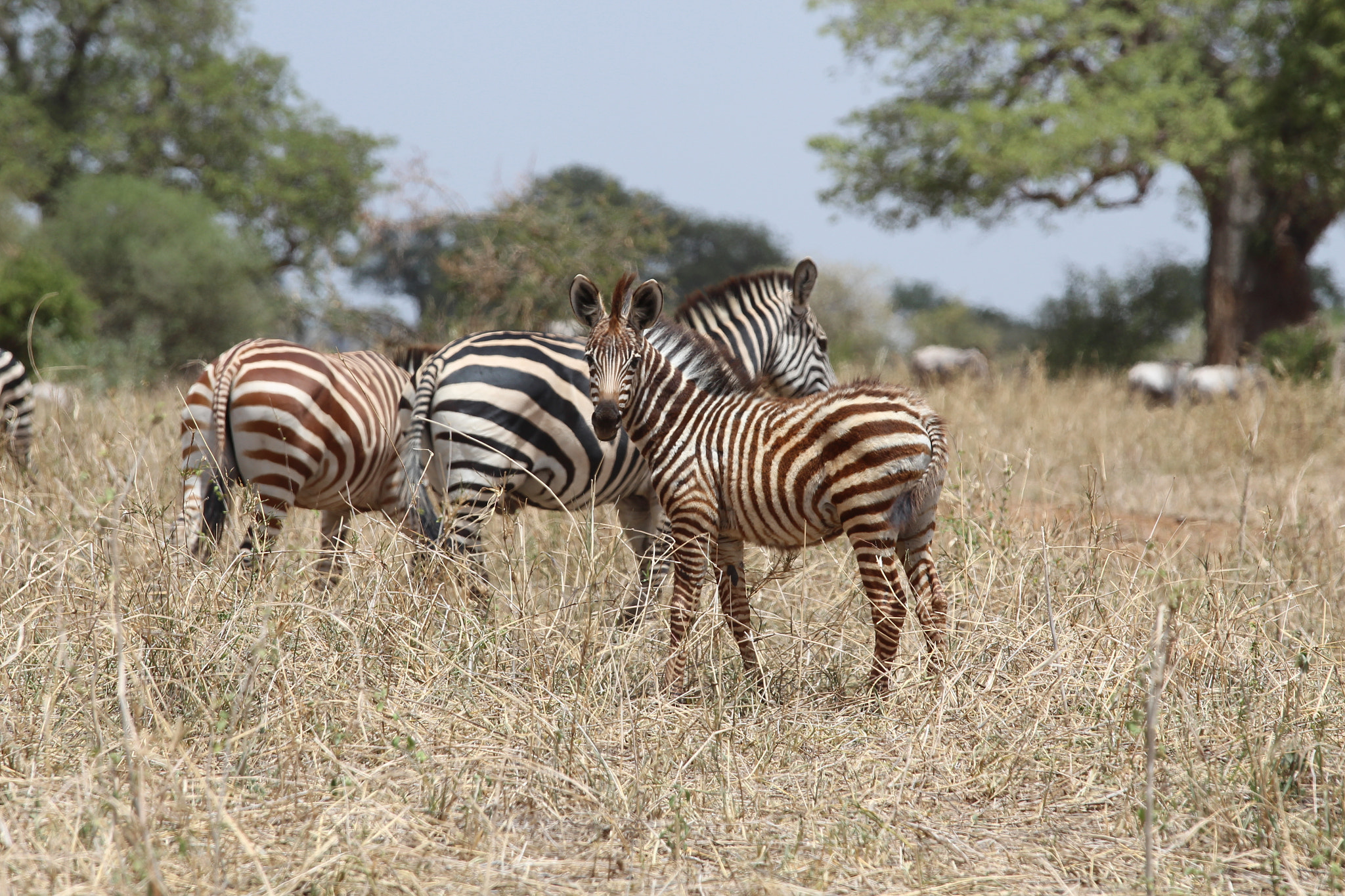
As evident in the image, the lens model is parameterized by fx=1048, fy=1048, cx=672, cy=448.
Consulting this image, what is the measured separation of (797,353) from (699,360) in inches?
53.8

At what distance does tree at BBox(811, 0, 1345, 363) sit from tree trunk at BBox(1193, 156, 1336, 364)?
3 centimetres

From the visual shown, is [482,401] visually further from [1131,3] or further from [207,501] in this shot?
[1131,3]

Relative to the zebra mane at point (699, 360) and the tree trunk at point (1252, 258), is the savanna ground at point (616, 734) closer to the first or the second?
the zebra mane at point (699, 360)

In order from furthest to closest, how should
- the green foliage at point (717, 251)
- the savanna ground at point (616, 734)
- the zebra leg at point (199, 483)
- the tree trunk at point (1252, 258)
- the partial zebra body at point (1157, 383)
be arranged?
the green foliage at point (717, 251) < the tree trunk at point (1252, 258) < the partial zebra body at point (1157, 383) < the zebra leg at point (199, 483) < the savanna ground at point (616, 734)

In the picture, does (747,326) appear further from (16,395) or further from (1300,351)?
(1300,351)

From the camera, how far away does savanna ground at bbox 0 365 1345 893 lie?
260 cm

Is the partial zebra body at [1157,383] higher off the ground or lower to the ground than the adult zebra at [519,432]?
higher

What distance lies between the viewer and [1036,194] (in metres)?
21.0

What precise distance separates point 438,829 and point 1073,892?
159cm

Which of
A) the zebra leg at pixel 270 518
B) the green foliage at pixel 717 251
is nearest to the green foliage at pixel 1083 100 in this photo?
the zebra leg at pixel 270 518

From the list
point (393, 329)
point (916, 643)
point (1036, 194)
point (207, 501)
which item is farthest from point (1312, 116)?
point (207, 501)

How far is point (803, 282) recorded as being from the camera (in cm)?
555

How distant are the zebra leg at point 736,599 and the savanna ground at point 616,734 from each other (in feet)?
0.32

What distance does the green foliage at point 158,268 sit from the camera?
2450 centimetres
